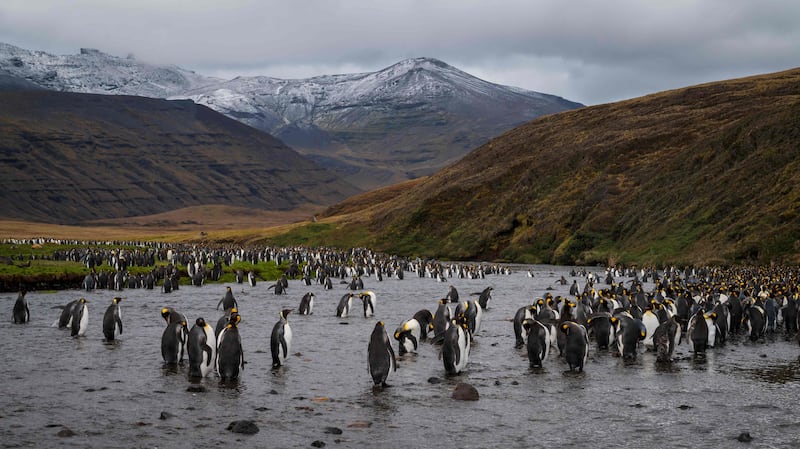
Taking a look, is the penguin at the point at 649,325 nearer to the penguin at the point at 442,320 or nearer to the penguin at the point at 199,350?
the penguin at the point at 442,320

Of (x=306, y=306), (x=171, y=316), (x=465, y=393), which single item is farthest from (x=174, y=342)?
(x=306, y=306)

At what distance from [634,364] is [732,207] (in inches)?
1702

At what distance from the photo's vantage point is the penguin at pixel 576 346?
16094 mm

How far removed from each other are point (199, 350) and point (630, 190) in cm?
6349

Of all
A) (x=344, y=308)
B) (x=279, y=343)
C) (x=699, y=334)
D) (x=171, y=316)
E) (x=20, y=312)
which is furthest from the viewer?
(x=344, y=308)

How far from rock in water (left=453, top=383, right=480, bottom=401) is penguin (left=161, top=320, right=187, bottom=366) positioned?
19.7 feet

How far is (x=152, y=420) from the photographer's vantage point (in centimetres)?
1177

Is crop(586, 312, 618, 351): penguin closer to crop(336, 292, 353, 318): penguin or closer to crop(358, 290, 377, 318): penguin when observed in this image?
crop(358, 290, 377, 318): penguin

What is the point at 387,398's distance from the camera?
13.7 meters

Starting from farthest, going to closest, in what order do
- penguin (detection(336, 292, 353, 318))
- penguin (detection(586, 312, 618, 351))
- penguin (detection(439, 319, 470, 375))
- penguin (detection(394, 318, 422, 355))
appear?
1. penguin (detection(336, 292, 353, 318))
2. penguin (detection(586, 312, 618, 351))
3. penguin (detection(394, 318, 422, 355))
4. penguin (detection(439, 319, 470, 375))

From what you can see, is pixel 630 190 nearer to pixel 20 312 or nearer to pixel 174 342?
pixel 20 312

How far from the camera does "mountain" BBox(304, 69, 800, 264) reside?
5444 cm

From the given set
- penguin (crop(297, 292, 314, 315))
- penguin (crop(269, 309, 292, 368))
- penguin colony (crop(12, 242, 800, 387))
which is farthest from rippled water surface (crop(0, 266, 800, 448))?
penguin (crop(297, 292, 314, 315))

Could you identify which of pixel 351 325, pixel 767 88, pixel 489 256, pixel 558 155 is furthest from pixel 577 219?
pixel 351 325
